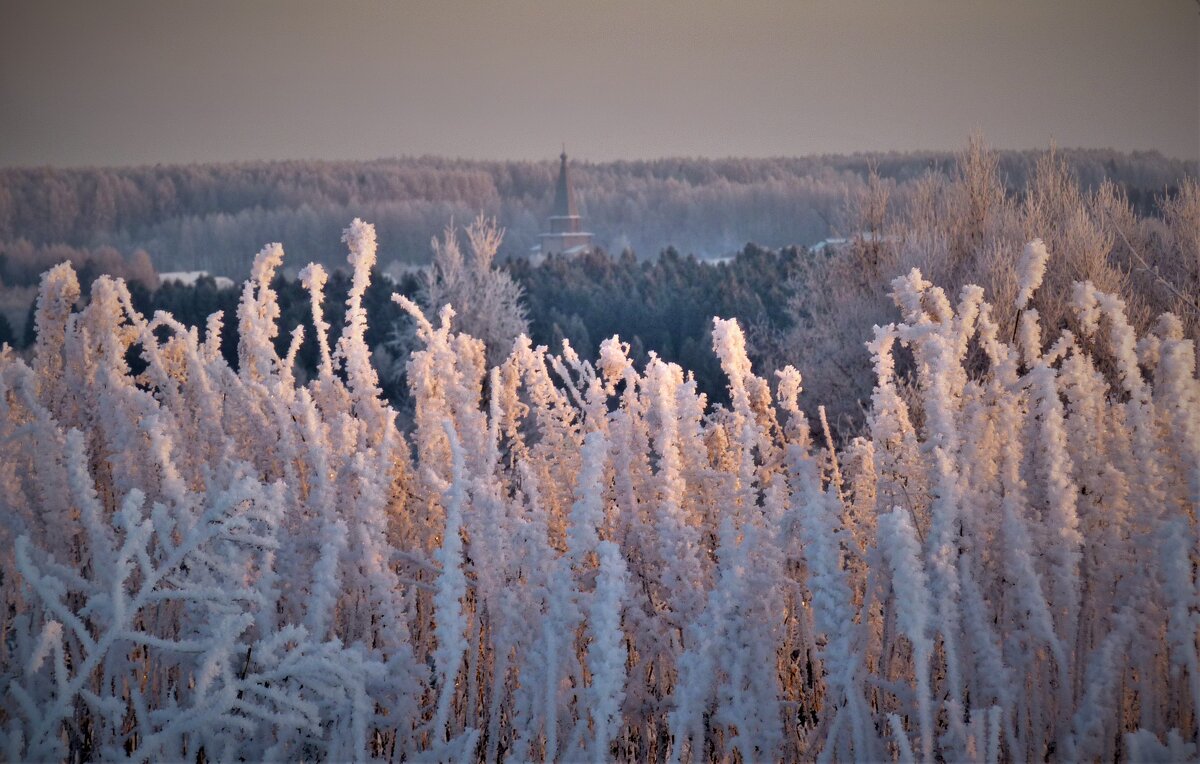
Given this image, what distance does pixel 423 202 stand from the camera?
1469 inches

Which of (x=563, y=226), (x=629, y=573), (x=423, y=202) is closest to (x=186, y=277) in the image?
(x=423, y=202)

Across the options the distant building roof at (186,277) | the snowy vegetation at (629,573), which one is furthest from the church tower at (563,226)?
the snowy vegetation at (629,573)

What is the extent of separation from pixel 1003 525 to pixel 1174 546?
268 millimetres

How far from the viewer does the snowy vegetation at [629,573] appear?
157 centimetres

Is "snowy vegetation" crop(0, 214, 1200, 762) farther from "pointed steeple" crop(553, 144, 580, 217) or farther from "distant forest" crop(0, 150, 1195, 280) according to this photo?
"pointed steeple" crop(553, 144, 580, 217)

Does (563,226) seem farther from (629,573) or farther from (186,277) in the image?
(629,573)

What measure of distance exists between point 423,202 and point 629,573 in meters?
36.5

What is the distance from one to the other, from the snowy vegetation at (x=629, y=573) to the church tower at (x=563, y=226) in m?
40.5

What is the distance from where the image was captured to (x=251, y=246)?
32562 mm

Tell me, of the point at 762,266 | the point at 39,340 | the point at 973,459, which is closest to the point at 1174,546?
the point at 973,459

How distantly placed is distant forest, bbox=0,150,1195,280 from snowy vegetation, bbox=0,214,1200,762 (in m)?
17.6

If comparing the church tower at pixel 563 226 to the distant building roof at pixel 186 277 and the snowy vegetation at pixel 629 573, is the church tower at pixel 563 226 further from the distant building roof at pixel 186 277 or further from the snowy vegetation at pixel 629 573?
the snowy vegetation at pixel 629 573

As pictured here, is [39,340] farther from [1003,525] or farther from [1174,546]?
[1174,546]

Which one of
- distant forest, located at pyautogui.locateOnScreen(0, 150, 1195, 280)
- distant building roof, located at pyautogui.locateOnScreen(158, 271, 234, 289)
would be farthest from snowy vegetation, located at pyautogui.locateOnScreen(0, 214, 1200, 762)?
distant building roof, located at pyautogui.locateOnScreen(158, 271, 234, 289)
